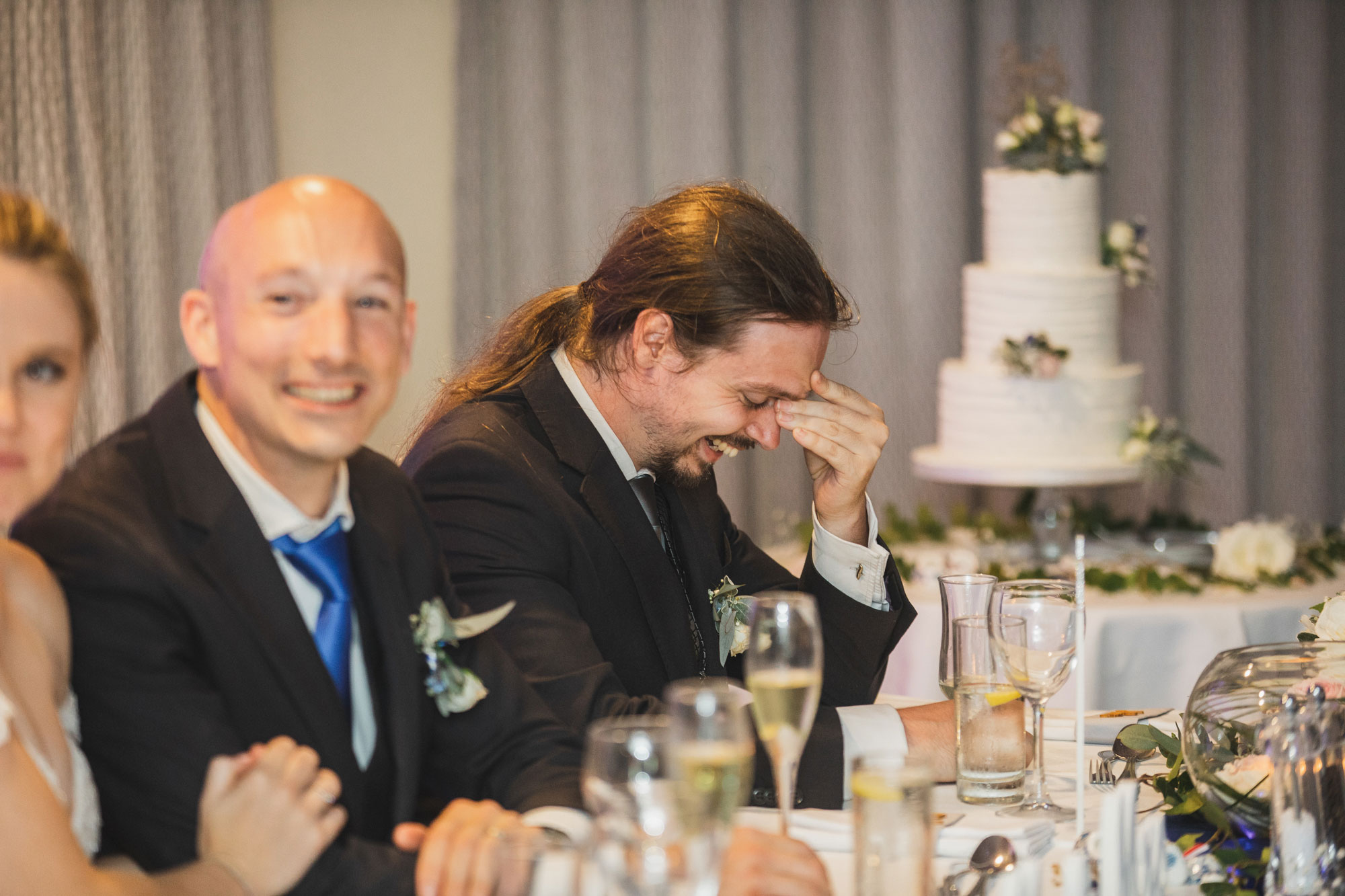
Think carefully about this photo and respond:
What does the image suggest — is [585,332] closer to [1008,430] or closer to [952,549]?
[952,549]

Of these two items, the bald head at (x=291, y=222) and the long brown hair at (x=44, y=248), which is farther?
the bald head at (x=291, y=222)

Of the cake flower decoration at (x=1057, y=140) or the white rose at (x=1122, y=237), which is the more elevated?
the cake flower decoration at (x=1057, y=140)

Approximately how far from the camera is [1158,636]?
3.22 metres

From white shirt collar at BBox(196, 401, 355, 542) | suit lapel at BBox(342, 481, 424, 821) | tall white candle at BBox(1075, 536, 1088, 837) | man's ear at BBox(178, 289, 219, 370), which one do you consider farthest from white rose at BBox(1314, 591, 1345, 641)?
man's ear at BBox(178, 289, 219, 370)

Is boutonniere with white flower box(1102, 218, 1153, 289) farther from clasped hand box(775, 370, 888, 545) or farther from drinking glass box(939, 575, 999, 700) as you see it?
drinking glass box(939, 575, 999, 700)

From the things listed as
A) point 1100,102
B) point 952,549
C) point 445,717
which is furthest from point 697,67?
point 445,717

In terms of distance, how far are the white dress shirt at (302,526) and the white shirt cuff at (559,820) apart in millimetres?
181

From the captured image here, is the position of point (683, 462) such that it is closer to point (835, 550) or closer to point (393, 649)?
point (835, 550)

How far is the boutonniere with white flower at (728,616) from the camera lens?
2148 millimetres

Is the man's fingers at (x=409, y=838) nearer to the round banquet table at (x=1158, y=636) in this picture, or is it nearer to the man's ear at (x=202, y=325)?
the man's ear at (x=202, y=325)

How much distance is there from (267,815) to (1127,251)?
3.35 meters

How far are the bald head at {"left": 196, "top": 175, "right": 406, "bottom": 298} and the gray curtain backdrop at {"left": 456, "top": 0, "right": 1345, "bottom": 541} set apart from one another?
152 inches

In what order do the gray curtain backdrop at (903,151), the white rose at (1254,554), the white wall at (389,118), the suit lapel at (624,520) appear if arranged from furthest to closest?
the gray curtain backdrop at (903,151), the white wall at (389,118), the white rose at (1254,554), the suit lapel at (624,520)

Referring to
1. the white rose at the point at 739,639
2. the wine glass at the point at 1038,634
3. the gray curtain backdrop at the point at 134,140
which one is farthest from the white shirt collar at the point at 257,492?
the gray curtain backdrop at the point at 134,140
